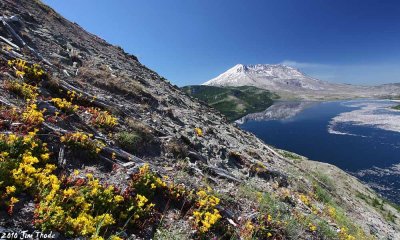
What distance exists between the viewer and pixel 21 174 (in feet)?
21.7

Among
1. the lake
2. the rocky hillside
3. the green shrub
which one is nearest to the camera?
the rocky hillside

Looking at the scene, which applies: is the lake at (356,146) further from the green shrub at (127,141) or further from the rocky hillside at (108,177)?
the green shrub at (127,141)

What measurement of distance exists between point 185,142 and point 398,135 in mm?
129815

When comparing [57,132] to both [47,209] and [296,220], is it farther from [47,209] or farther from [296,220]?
[296,220]

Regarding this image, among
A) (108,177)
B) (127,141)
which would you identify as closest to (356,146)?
(127,141)

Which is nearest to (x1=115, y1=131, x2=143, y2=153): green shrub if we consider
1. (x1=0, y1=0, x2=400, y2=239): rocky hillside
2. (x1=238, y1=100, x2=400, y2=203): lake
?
(x1=0, y1=0, x2=400, y2=239): rocky hillside

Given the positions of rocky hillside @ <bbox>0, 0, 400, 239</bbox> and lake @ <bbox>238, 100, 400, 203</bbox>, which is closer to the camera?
rocky hillside @ <bbox>0, 0, 400, 239</bbox>

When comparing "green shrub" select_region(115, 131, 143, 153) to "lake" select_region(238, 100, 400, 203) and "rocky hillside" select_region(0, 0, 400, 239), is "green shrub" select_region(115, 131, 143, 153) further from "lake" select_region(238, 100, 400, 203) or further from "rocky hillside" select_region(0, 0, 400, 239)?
"lake" select_region(238, 100, 400, 203)

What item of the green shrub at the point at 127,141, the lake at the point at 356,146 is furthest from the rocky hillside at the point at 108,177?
the lake at the point at 356,146

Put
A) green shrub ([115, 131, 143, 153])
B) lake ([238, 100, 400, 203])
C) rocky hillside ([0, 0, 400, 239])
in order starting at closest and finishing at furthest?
rocky hillside ([0, 0, 400, 239])
green shrub ([115, 131, 143, 153])
lake ([238, 100, 400, 203])

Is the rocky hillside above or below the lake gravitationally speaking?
above

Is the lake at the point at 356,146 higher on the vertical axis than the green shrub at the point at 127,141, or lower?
lower

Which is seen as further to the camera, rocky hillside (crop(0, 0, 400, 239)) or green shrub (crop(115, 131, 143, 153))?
green shrub (crop(115, 131, 143, 153))

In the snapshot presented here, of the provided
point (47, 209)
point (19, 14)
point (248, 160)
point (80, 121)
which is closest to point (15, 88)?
point (80, 121)
